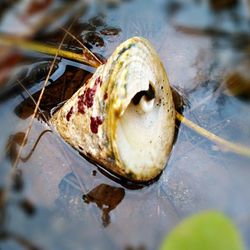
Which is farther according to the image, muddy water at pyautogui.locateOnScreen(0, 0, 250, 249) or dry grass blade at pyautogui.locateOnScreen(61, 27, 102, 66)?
dry grass blade at pyautogui.locateOnScreen(61, 27, 102, 66)

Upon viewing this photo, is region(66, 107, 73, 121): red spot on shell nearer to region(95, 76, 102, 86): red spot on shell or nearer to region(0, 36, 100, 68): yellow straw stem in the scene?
region(95, 76, 102, 86): red spot on shell

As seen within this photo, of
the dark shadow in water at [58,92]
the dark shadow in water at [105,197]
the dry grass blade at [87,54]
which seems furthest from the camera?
the dry grass blade at [87,54]

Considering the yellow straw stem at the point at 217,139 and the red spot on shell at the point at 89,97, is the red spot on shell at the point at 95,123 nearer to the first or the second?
the red spot on shell at the point at 89,97

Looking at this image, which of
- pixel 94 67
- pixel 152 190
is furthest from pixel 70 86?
pixel 152 190

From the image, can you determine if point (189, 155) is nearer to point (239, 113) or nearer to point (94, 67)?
point (239, 113)

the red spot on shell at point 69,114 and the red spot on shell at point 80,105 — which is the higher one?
the red spot on shell at point 80,105

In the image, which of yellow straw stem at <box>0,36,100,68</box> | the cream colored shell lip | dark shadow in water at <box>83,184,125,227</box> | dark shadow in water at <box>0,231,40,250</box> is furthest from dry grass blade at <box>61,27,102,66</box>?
dark shadow in water at <box>0,231,40,250</box>

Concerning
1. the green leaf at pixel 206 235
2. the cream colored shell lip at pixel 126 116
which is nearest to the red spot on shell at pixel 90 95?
the cream colored shell lip at pixel 126 116

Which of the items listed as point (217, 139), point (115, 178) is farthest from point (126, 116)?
point (217, 139)
